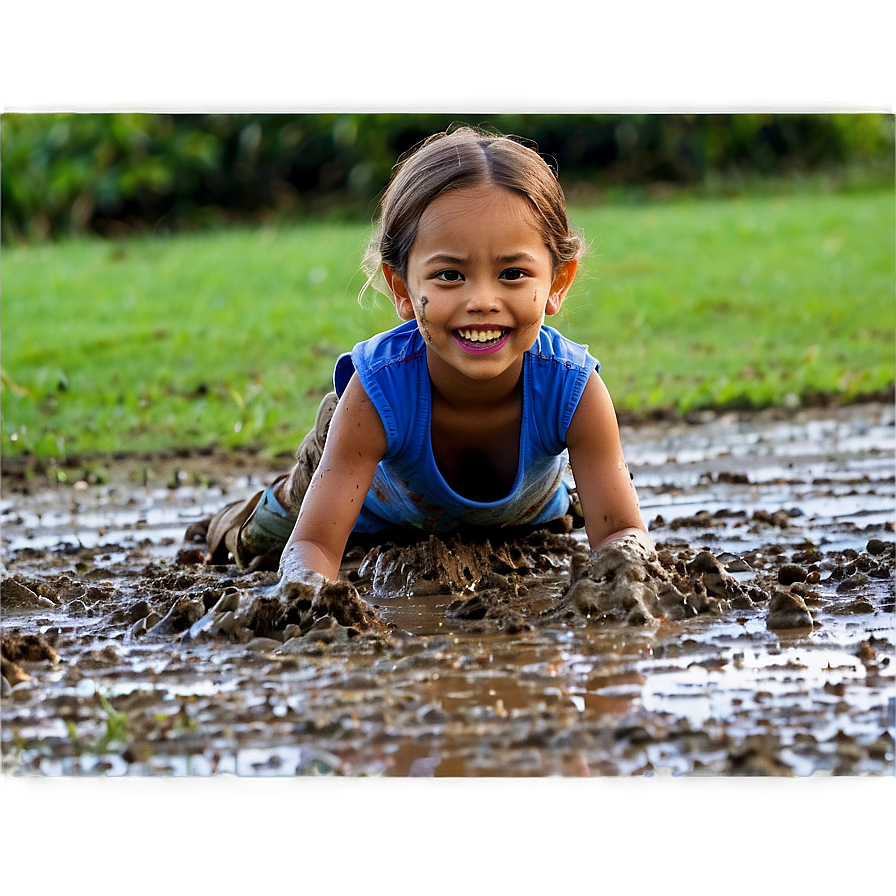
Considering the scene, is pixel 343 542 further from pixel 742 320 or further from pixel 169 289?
pixel 169 289

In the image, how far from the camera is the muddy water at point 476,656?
2.14m

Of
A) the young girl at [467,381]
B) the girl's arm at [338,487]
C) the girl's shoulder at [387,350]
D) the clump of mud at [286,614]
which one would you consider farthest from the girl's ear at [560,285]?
the clump of mud at [286,614]

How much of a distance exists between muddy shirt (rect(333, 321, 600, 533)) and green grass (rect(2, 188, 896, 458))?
4.24 ft

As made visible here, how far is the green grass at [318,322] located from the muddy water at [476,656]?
1464 millimetres

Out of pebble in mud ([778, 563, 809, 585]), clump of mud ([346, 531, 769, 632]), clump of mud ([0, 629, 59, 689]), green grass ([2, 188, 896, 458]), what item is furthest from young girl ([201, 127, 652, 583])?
green grass ([2, 188, 896, 458])

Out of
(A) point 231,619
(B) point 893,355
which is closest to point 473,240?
(A) point 231,619

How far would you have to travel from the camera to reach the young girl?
325cm

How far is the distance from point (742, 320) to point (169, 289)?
3.80 metres

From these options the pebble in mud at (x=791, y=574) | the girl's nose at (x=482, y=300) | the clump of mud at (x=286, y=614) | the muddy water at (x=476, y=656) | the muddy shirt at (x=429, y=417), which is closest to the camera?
the muddy water at (x=476, y=656)

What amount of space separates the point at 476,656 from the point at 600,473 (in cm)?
93

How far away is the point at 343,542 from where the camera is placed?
336 cm

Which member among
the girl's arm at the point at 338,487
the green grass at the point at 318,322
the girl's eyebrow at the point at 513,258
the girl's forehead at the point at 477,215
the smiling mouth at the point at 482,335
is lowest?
the girl's arm at the point at 338,487

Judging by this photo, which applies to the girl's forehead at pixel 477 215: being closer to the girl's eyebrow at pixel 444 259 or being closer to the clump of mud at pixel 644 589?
the girl's eyebrow at pixel 444 259

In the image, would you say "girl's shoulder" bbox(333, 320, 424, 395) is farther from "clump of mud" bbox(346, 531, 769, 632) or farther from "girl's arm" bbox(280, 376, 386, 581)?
"clump of mud" bbox(346, 531, 769, 632)
